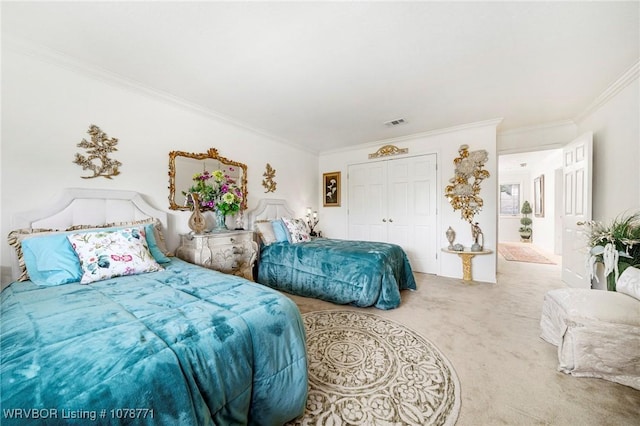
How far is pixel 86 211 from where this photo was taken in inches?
84.6

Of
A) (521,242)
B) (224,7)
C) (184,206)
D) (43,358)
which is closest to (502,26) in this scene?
(224,7)

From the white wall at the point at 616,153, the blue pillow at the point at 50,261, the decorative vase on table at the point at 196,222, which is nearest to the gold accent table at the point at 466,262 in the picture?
the white wall at the point at 616,153

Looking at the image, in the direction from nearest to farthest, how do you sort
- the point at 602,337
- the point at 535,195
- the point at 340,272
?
the point at 602,337, the point at 340,272, the point at 535,195

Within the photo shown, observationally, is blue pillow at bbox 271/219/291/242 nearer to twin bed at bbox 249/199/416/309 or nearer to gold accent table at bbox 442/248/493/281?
twin bed at bbox 249/199/416/309

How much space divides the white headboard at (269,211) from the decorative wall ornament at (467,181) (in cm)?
282

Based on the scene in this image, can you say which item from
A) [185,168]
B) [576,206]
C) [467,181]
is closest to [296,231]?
[185,168]

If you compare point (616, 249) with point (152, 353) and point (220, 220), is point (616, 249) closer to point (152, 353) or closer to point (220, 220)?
point (152, 353)

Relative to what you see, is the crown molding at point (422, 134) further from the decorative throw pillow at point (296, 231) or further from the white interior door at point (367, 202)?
the decorative throw pillow at point (296, 231)

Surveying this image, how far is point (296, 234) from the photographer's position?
3.53 m

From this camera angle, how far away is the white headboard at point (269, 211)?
12.2ft

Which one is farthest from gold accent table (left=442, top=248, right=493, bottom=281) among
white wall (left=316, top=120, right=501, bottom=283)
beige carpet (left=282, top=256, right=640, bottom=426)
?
beige carpet (left=282, top=256, right=640, bottom=426)

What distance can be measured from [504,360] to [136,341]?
2.30m

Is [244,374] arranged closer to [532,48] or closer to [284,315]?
[284,315]

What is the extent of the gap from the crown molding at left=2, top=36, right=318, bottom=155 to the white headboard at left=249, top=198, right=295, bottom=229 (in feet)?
4.52
